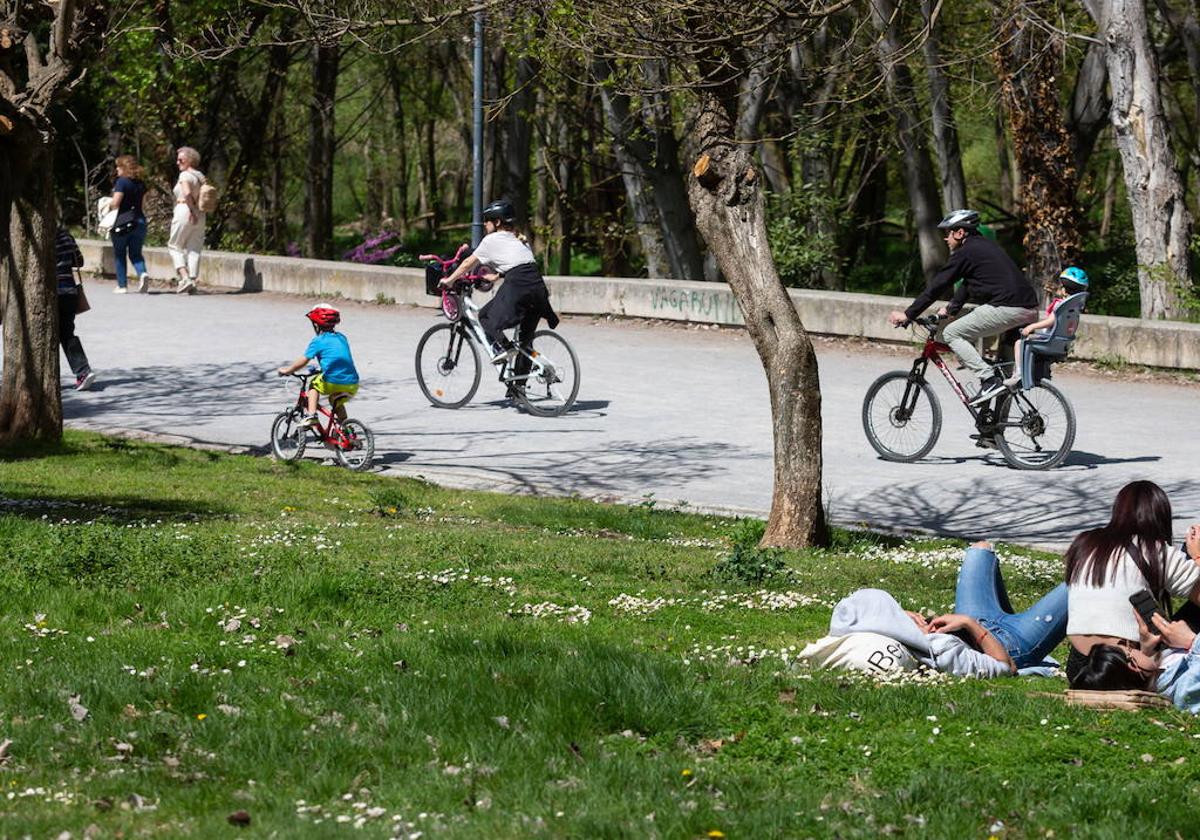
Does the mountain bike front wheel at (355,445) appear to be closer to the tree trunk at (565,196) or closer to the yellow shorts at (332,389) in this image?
the yellow shorts at (332,389)

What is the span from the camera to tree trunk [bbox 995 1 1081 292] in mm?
23250

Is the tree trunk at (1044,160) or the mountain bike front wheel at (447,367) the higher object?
the tree trunk at (1044,160)

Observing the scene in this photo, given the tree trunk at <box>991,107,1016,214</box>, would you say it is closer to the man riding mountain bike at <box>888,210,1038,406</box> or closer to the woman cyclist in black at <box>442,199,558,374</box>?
the woman cyclist in black at <box>442,199,558,374</box>

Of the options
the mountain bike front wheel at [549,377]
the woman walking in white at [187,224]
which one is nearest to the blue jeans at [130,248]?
the woman walking in white at [187,224]

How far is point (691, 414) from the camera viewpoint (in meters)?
17.3

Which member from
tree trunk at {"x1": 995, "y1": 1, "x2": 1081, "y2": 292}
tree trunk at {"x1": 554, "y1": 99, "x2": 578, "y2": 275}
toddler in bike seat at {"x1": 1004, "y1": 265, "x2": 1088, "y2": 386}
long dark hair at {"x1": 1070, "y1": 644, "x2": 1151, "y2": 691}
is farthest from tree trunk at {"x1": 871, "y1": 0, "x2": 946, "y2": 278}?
long dark hair at {"x1": 1070, "y1": 644, "x2": 1151, "y2": 691}

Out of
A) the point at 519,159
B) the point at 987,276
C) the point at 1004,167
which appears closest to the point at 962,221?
the point at 987,276

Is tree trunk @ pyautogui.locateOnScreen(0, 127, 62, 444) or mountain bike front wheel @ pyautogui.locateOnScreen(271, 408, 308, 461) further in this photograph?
mountain bike front wheel @ pyautogui.locateOnScreen(271, 408, 308, 461)

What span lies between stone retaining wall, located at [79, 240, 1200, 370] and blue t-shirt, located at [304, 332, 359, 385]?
303 inches

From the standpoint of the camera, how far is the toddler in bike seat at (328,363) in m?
14.6

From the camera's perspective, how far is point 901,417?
15.2 meters

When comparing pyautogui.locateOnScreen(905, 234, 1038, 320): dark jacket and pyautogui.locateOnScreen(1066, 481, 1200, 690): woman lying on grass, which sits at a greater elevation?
pyautogui.locateOnScreen(905, 234, 1038, 320): dark jacket

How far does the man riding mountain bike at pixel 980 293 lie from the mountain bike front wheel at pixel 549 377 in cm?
380

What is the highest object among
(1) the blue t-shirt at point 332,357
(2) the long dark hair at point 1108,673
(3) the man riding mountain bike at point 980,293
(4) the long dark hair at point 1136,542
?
(3) the man riding mountain bike at point 980,293
